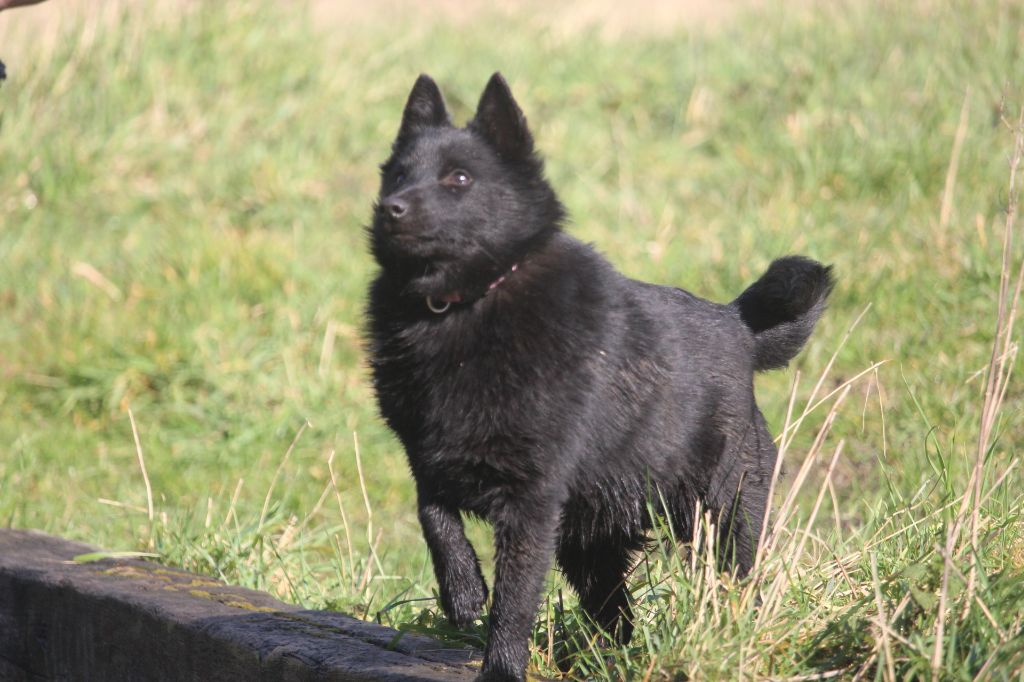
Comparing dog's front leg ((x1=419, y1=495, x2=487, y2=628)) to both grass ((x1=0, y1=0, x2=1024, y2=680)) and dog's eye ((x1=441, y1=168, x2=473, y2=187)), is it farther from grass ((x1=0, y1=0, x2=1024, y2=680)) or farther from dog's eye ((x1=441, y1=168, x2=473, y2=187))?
dog's eye ((x1=441, y1=168, x2=473, y2=187))

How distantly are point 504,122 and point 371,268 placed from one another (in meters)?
4.20

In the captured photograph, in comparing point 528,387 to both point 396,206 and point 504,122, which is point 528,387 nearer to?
point 396,206

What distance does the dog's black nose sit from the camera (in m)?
3.03

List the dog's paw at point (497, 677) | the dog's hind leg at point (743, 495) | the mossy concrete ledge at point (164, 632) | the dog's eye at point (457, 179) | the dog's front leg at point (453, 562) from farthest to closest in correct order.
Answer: the dog's hind leg at point (743, 495) → the dog's eye at point (457, 179) → the dog's front leg at point (453, 562) → the mossy concrete ledge at point (164, 632) → the dog's paw at point (497, 677)

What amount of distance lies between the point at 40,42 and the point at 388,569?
544cm

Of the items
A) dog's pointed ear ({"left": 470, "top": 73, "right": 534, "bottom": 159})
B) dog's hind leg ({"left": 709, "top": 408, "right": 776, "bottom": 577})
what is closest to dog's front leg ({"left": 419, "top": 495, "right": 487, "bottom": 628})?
dog's hind leg ({"left": 709, "top": 408, "right": 776, "bottom": 577})

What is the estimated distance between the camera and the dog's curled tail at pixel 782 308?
11.5 feet

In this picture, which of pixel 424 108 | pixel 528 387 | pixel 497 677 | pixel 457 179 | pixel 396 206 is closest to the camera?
pixel 497 677

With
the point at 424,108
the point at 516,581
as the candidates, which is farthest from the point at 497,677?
the point at 424,108

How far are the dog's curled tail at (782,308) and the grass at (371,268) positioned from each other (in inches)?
9.5

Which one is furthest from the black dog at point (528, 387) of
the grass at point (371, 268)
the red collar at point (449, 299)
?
the grass at point (371, 268)

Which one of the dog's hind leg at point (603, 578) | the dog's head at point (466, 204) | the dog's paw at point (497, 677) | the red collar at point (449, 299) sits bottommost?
the dog's hind leg at point (603, 578)

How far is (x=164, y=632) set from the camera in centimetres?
319

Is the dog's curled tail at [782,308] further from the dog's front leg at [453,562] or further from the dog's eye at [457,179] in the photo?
the dog's front leg at [453,562]
